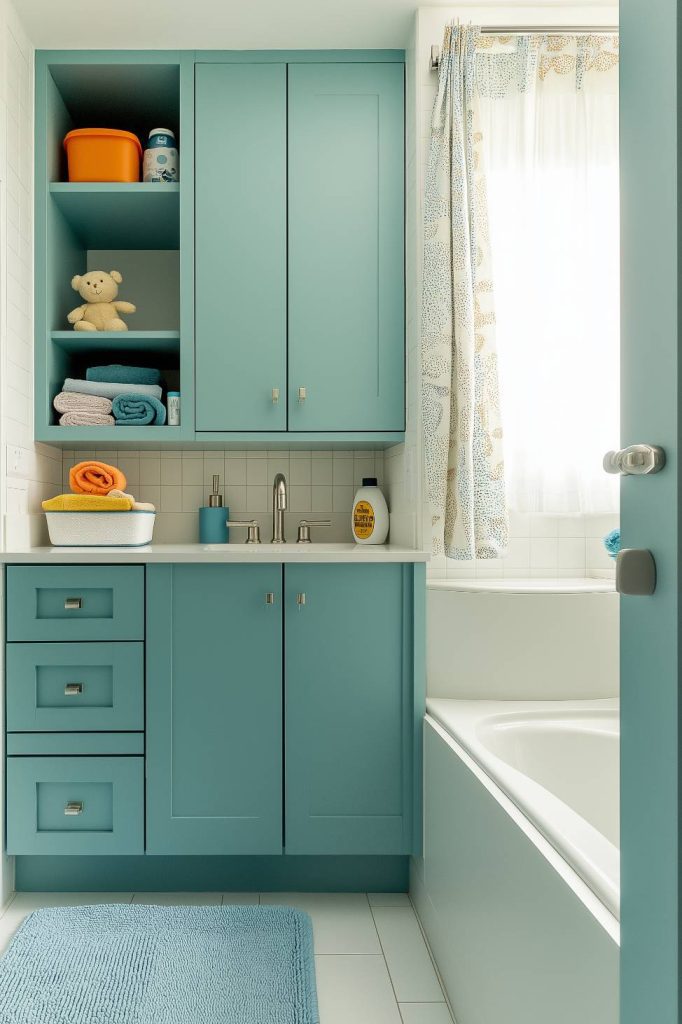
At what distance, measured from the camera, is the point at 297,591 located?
6.72 ft

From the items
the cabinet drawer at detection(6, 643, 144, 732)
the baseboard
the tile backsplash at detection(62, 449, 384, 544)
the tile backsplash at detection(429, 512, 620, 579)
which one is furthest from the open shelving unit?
the baseboard

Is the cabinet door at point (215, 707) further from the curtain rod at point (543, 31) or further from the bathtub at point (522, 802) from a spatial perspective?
the curtain rod at point (543, 31)

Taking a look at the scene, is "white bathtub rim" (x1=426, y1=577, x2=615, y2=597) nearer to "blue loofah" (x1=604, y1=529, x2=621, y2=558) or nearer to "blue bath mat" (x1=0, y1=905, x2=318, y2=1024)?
"blue loofah" (x1=604, y1=529, x2=621, y2=558)

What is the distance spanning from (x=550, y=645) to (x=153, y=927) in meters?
1.21

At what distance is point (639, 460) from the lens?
2.02 ft

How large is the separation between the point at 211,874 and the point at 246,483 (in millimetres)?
1223

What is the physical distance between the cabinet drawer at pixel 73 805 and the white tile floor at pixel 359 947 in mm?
165

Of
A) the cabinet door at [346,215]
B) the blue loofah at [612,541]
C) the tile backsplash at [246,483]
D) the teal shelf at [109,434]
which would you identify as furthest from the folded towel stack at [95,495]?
the blue loofah at [612,541]

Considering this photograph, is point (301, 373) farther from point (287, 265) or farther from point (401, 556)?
point (401, 556)

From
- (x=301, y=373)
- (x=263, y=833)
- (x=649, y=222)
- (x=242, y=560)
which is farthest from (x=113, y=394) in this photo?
(x=649, y=222)

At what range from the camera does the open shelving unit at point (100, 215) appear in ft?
7.55

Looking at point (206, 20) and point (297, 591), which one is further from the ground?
point (206, 20)

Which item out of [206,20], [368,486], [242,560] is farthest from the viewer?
[368,486]

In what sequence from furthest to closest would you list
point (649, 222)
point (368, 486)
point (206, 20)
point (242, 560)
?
1. point (368, 486)
2. point (206, 20)
3. point (242, 560)
4. point (649, 222)
